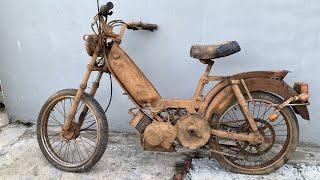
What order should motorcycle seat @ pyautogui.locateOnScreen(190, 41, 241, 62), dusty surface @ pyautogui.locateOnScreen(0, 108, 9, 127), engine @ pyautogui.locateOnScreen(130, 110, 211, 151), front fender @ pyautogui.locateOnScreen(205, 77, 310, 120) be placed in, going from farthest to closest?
dusty surface @ pyautogui.locateOnScreen(0, 108, 9, 127)
engine @ pyautogui.locateOnScreen(130, 110, 211, 151)
front fender @ pyautogui.locateOnScreen(205, 77, 310, 120)
motorcycle seat @ pyautogui.locateOnScreen(190, 41, 241, 62)

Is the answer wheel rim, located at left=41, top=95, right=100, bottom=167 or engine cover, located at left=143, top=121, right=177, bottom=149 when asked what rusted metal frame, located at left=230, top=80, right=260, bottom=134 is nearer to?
engine cover, located at left=143, top=121, right=177, bottom=149

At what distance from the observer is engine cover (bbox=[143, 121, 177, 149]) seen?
11.7ft

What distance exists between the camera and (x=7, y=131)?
4.64 metres

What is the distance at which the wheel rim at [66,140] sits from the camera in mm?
3795

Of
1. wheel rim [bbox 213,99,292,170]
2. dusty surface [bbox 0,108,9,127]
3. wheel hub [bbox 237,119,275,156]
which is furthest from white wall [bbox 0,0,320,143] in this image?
wheel hub [bbox 237,119,275,156]

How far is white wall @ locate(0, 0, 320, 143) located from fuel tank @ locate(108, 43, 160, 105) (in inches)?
25.5

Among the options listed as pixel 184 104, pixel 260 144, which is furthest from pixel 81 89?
pixel 260 144

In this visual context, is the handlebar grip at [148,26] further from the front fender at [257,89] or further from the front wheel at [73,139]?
the front fender at [257,89]

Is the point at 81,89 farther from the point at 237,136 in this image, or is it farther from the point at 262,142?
the point at 262,142

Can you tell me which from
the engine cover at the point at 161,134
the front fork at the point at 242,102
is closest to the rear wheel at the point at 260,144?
the front fork at the point at 242,102

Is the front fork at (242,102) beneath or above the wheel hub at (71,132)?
above

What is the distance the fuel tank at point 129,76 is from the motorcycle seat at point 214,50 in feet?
1.85

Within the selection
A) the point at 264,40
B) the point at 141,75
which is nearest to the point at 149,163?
the point at 141,75

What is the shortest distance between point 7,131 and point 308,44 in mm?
3602
